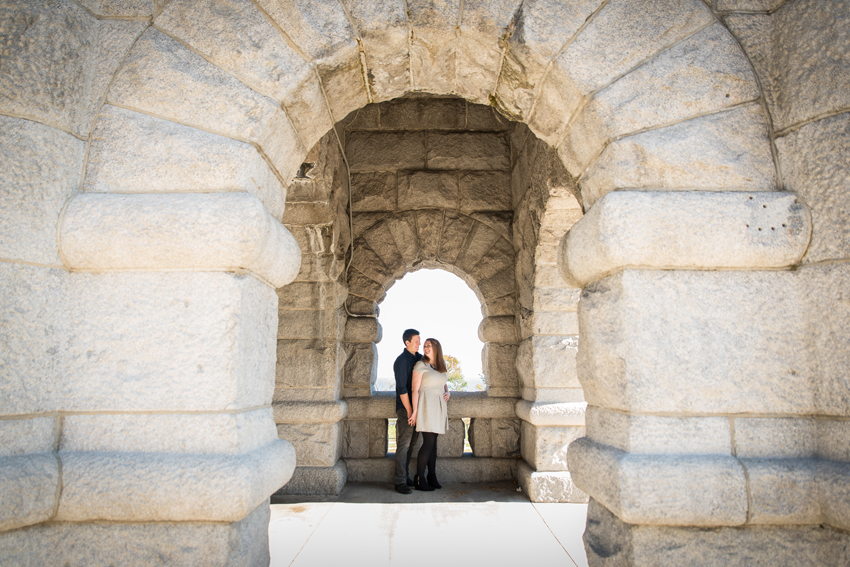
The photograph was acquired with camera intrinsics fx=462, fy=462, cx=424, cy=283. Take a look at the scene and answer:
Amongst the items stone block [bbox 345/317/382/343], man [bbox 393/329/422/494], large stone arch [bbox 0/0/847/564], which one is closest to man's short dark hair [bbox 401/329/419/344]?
man [bbox 393/329/422/494]

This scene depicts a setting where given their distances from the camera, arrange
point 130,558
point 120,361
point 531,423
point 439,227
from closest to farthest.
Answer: point 130,558 < point 120,361 < point 531,423 < point 439,227

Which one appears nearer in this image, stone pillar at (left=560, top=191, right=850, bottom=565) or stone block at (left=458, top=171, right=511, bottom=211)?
stone pillar at (left=560, top=191, right=850, bottom=565)

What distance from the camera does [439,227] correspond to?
486 cm

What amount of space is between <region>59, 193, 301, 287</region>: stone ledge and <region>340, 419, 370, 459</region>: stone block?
11.0 ft

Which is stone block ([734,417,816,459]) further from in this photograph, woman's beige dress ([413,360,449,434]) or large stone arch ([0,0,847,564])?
woman's beige dress ([413,360,449,434])

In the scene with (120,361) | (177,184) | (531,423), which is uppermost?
(177,184)

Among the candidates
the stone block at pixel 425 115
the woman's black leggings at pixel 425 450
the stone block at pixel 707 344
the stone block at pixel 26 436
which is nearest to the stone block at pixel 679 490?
the stone block at pixel 707 344

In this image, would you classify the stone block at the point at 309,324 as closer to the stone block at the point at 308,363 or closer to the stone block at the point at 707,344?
the stone block at the point at 308,363

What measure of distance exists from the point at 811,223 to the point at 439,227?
346cm

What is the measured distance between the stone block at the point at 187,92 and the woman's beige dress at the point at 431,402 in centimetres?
276

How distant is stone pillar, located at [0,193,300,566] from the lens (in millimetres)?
1455

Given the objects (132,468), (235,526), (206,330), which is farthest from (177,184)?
(235,526)

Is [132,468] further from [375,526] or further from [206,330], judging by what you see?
[375,526]

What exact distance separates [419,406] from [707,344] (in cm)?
278
